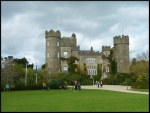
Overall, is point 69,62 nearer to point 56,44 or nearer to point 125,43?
point 56,44

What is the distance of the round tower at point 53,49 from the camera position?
72438 millimetres

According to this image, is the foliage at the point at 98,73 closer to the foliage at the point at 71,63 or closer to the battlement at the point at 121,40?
the foliage at the point at 71,63

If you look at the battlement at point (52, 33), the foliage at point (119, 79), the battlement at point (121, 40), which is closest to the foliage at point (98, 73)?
the foliage at point (119, 79)

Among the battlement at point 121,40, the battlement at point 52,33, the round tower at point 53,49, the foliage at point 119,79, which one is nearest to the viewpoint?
the foliage at point 119,79

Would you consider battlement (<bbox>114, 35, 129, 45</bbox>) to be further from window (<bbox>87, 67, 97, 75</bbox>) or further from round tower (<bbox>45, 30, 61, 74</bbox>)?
round tower (<bbox>45, 30, 61, 74</bbox>)

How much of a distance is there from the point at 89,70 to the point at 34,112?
5918 centimetres

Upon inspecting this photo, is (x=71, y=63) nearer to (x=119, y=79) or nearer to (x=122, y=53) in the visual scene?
(x=119, y=79)

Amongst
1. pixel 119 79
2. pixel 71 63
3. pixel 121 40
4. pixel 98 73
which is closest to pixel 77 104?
pixel 119 79

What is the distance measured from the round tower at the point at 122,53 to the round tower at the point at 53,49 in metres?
14.7

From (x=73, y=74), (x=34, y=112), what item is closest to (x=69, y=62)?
(x=73, y=74)

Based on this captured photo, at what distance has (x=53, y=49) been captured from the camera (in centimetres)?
7269

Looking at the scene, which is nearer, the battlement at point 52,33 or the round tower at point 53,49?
the round tower at point 53,49

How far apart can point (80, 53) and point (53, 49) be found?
282 inches

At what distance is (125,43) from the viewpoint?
2982 inches
